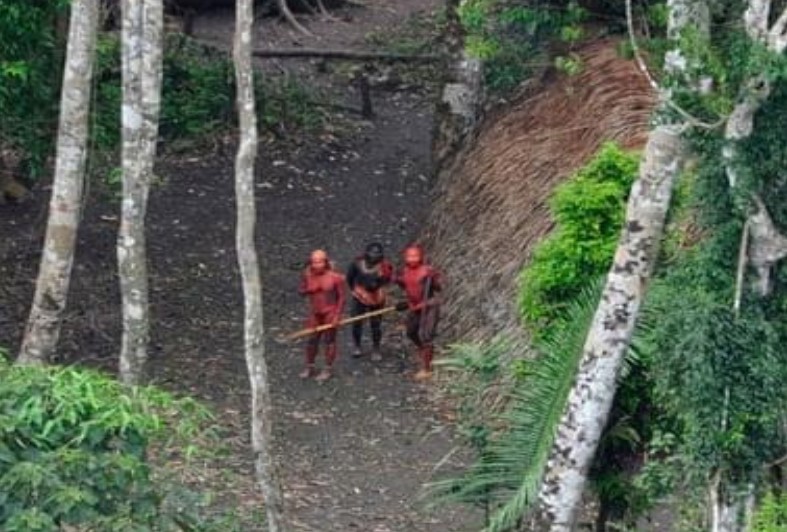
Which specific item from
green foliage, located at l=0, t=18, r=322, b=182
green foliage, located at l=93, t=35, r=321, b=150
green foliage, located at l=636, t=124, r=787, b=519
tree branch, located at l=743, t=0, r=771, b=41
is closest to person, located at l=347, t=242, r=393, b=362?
green foliage, located at l=0, t=18, r=322, b=182

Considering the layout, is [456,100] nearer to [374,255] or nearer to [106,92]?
[106,92]

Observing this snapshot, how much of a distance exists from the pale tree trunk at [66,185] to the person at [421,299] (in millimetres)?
3186

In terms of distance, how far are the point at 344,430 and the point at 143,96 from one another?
11.7 feet

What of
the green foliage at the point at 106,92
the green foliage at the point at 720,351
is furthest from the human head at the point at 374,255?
the green foliage at the point at 720,351

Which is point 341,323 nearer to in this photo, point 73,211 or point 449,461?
point 449,461

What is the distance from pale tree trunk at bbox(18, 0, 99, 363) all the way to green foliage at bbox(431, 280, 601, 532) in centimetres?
326

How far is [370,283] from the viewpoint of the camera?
58.2ft

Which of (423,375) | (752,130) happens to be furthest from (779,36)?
(423,375)

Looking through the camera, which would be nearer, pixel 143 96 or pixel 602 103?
pixel 143 96

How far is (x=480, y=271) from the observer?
1827 centimetres

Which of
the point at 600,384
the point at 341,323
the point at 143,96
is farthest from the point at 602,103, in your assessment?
the point at 600,384

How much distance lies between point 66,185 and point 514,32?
7311 mm

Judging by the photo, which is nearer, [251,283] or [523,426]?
[523,426]

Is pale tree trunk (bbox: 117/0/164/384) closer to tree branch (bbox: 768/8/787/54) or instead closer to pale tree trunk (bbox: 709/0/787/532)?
pale tree trunk (bbox: 709/0/787/532)
